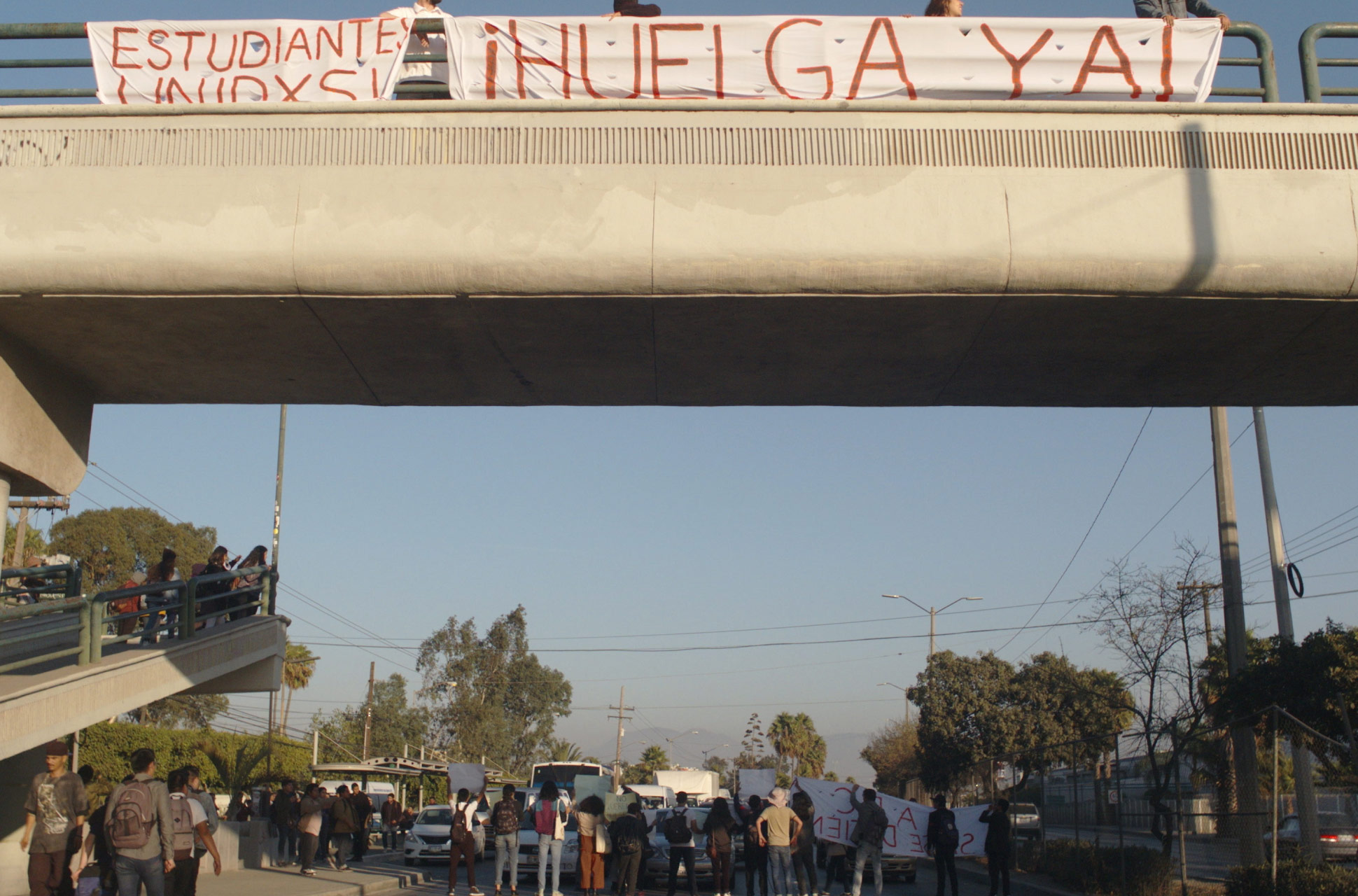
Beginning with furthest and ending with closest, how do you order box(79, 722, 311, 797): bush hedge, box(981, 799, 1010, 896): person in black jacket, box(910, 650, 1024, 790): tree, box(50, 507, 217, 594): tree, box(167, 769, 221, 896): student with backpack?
1. box(50, 507, 217, 594): tree
2. box(910, 650, 1024, 790): tree
3. box(79, 722, 311, 797): bush hedge
4. box(981, 799, 1010, 896): person in black jacket
5. box(167, 769, 221, 896): student with backpack

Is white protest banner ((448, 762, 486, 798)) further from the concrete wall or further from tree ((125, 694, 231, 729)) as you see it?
tree ((125, 694, 231, 729))

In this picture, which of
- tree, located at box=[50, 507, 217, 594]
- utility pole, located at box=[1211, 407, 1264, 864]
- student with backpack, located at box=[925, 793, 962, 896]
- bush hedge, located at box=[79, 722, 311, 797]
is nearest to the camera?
utility pole, located at box=[1211, 407, 1264, 864]

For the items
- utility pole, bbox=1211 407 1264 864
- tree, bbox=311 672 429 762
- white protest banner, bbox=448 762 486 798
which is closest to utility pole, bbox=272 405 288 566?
white protest banner, bbox=448 762 486 798

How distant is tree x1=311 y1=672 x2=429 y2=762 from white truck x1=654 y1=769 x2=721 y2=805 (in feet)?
151

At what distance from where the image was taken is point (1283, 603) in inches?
736

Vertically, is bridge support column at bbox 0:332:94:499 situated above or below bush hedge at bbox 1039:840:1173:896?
above

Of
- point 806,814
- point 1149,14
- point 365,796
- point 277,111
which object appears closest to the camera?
point 277,111

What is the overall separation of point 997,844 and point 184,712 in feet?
170

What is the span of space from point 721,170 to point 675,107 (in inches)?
26.9

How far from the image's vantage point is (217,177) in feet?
28.2

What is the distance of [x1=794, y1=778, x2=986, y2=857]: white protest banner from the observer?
61.1 ft

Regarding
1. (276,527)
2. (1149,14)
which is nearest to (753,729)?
(276,527)

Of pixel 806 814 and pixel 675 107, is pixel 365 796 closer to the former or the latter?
pixel 806 814

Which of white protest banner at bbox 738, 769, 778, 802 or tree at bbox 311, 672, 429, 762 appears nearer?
white protest banner at bbox 738, 769, 778, 802
